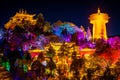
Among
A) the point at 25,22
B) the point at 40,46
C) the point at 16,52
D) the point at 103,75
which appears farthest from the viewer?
the point at 25,22

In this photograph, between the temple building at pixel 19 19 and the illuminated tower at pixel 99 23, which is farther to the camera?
the illuminated tower at pixel 99 23

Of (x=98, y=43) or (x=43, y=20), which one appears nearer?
(x=98, y=43)

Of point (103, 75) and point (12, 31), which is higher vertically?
point (12, 31)

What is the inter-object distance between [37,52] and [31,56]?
0.59 m

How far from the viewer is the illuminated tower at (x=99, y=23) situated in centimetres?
2233

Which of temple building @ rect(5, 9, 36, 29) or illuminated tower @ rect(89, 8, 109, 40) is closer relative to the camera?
temple building @ rect(5, 9, 36, 29)

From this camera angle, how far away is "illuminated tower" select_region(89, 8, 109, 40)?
2233 cm

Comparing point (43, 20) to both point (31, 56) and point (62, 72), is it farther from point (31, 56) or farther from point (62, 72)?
point (62, 72)

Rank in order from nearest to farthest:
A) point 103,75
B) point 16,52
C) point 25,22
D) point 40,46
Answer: point 103,75, point 16,52, point 40,46, point 25,22

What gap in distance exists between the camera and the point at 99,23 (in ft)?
74.3

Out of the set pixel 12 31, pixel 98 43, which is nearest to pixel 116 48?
pixel 98 43

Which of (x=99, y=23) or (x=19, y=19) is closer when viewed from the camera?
(x=19, y=19)

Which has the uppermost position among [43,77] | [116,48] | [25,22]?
[25,22]

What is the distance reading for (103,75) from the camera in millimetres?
16031
